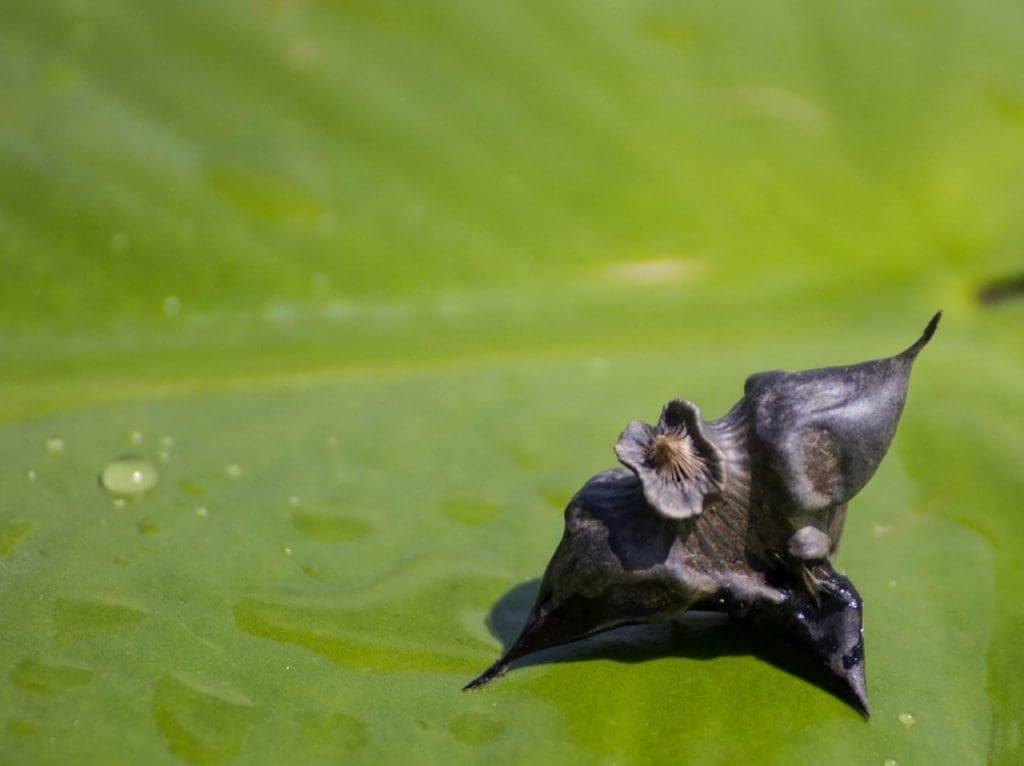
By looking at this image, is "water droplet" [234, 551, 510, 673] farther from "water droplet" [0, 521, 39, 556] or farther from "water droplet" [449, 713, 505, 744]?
"water droplet" [0, 521, 39, 556]

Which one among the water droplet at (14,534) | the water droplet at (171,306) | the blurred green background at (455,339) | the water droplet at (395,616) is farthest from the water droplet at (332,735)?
the water droplet at (171,306)

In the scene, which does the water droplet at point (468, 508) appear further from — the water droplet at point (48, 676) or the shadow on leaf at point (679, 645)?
the water droplet at point (48, 676)

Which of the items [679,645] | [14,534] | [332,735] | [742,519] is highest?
[742,519]

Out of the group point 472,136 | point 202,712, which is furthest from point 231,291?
point 202,712

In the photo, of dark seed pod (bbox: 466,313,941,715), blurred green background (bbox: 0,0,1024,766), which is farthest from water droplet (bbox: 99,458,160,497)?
dark seed pod (bbox: 466,313,941,715)

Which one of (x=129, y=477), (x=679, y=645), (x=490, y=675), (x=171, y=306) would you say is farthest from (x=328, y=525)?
(x=171, y=306)

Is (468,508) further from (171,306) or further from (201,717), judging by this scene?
→ (171,306)
